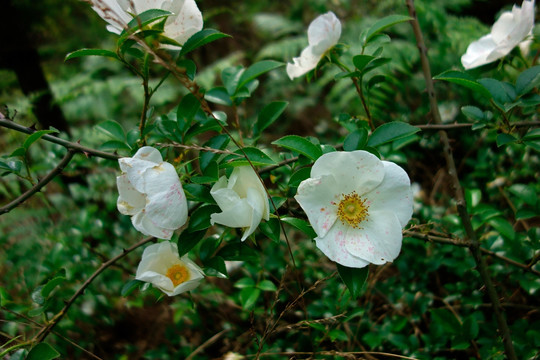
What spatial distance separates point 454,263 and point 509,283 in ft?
1.00

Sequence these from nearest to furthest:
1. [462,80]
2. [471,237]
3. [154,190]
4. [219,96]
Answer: [154,190]
[462,80]
[471,237]
[219,96]

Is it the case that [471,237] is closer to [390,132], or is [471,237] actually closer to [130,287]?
[390,132]

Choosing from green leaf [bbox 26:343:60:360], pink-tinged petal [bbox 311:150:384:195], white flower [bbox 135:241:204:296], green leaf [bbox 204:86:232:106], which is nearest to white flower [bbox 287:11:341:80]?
green leaf [bbox 204:86:232:106]

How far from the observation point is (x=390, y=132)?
2.68 ft

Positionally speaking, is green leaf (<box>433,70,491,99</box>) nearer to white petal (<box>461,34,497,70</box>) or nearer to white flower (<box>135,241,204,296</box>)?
white petal (<box>461,34,497,70</box>)

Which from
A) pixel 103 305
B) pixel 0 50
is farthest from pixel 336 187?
pixel 0 50

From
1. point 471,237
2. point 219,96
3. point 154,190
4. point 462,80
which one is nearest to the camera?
point 154,190

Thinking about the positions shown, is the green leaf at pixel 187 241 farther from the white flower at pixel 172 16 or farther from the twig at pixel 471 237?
the twig at pixel 471 237

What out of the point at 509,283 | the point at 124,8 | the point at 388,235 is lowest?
the point at 509,283

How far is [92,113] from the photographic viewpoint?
343cm

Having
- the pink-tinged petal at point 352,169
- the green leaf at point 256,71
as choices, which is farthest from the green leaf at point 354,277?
the green leaf at point 256,71

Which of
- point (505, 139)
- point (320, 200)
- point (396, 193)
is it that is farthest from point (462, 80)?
point (320, 200)

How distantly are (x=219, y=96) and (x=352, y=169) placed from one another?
1.53 ft

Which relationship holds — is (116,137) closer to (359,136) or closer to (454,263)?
(359,136)
